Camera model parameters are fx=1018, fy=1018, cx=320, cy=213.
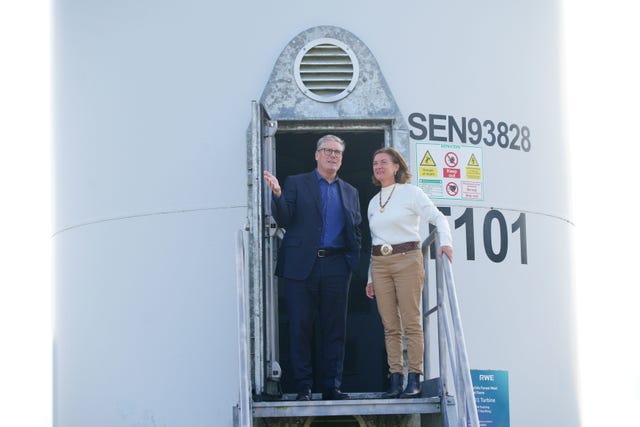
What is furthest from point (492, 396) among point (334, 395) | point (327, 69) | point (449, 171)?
point (327, 69)

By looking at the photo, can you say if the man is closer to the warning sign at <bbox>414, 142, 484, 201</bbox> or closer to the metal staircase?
the metal staircase

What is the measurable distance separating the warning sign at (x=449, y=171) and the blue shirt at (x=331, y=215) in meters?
0.92

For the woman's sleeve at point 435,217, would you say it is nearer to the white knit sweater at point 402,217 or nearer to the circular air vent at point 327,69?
the white knit sweater at point 402,217

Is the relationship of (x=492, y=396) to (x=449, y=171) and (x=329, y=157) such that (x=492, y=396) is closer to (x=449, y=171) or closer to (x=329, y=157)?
(x=449, y=171)

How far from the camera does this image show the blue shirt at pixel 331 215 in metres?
6.26

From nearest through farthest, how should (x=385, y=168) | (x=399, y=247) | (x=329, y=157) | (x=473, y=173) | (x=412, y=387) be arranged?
1. (x=412, y=387)
2. (x=399, y=247)
3. (x=385, y=168)
4. (x=329, y=157)
5. (x=473, y=173)

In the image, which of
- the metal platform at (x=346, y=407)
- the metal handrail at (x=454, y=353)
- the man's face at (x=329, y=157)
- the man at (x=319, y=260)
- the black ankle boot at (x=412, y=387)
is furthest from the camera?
the man's face at (x=329, y=157)

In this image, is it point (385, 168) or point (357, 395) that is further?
point (357, 395)

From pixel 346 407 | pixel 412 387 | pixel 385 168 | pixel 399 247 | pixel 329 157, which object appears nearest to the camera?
pixel 346 407

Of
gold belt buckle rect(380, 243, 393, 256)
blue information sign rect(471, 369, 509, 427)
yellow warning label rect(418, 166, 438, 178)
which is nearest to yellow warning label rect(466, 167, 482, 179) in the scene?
yellow warning label rect(418, 166, 438, 178)

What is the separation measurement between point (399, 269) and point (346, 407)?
33.8 inches

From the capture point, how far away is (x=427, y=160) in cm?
714

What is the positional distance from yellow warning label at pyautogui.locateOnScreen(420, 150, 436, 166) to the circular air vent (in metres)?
0.71

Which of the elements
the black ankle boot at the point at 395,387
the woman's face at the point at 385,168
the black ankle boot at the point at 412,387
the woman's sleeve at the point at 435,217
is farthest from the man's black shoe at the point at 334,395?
the woman's face at the point at 385,168
